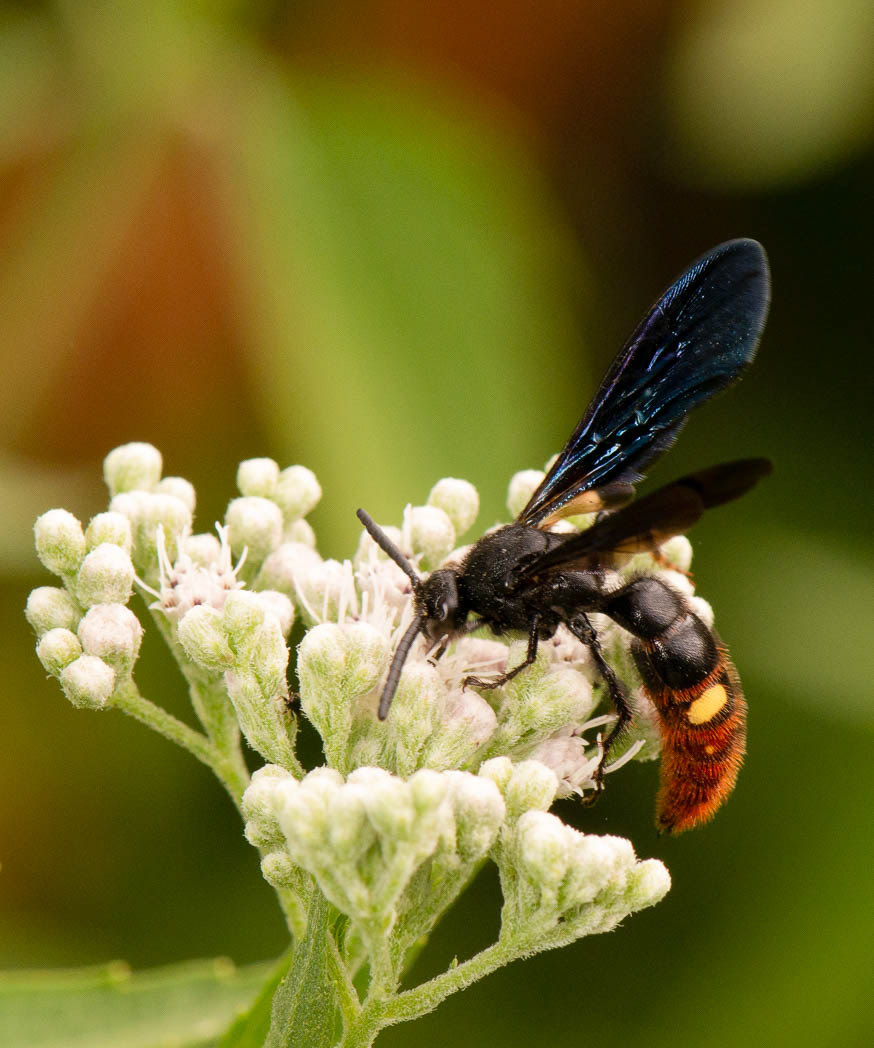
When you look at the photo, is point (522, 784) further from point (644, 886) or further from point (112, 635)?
point (112, 635)

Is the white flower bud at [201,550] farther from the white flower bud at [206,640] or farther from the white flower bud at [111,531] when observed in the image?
the white flower bud at [206,640]

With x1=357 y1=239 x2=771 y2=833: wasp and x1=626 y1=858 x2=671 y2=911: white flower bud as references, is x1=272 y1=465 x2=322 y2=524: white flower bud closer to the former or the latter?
x1=357 y1=239 x2=771 y2=833: wasp

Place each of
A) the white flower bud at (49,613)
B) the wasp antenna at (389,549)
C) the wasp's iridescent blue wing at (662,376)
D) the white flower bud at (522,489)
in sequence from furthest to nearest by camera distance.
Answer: the white flower bud at (522,489)
the wasp's iridescent blue wing at (662,376)
the white flower bud at (49,613)
the wasp antenna at (389,549)

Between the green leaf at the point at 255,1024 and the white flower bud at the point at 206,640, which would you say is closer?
the green leaf at the point at 255,1024

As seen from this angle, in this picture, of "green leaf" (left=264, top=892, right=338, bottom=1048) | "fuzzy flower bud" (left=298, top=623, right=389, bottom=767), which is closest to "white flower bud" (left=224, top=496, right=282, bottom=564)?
"fuzzy flower bud" (left=298, top=623, right=389, bottom=767)

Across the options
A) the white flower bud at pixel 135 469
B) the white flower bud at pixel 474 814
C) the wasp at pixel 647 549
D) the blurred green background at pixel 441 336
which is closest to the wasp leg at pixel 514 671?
the wasp at pixel 647 549

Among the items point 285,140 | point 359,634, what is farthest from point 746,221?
point 359,634

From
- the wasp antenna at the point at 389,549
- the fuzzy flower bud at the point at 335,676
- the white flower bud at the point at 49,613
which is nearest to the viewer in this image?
the fuzzy flower bud at the point at 335,676

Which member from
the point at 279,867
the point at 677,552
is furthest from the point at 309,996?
the point at 677,552
